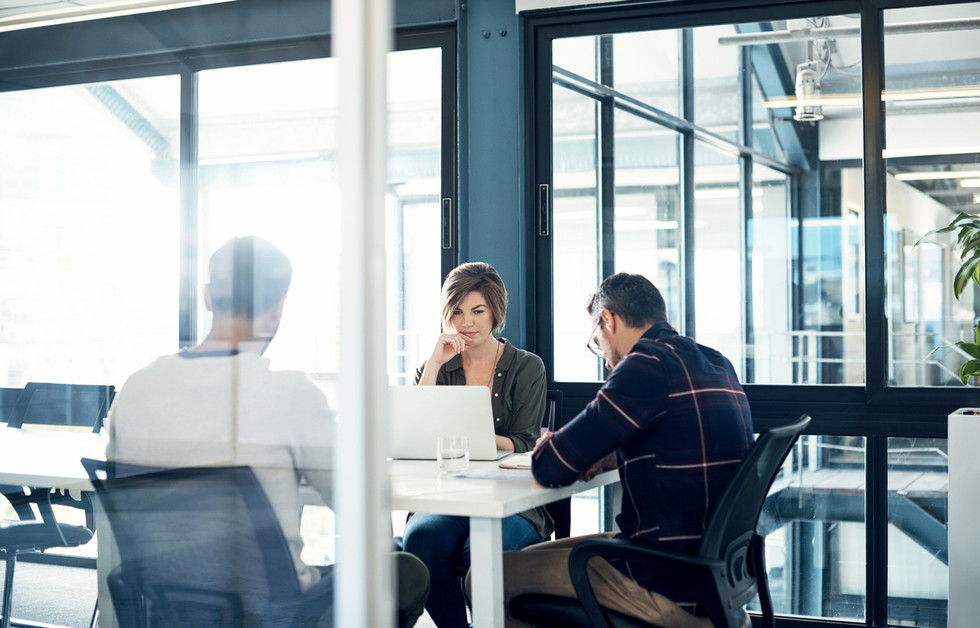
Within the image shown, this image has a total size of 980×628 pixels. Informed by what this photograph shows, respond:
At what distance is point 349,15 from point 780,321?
2793mm

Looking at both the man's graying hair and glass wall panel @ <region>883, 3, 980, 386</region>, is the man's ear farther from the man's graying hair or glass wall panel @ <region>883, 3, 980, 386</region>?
glass wall panel @ <region>883, 3, 980, 386</region>

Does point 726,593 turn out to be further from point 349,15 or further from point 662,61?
point 662,61

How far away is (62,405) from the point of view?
2.01m

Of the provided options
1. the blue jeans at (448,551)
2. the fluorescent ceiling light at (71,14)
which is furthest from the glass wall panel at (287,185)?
the blue jeans at (448,551)

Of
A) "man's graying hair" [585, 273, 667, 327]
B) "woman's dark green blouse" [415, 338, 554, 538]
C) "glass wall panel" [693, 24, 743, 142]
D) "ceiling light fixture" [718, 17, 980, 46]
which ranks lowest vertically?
"woman's dark green blouse" [415, 338, 554, 538]

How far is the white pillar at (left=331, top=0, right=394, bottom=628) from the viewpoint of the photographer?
4.77 feet

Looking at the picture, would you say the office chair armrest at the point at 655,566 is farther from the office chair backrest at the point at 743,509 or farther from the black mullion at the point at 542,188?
the black mullion at the point at 542,188

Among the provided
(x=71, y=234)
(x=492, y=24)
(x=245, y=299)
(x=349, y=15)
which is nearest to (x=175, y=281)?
(x=245, y=299)

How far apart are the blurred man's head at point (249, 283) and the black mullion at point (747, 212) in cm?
251

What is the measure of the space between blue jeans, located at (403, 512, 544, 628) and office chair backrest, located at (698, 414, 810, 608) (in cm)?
76

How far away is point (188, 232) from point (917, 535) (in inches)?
116

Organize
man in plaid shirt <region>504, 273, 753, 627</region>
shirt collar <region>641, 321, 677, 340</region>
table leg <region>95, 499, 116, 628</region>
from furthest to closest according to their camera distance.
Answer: shirt collar <region>641, 321, 677, 340</region>, man in plaid shirt <region>504, 273, 753, 627</region>, table leg <region>95, 499, 116, 628</region>

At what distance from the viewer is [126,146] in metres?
2.17

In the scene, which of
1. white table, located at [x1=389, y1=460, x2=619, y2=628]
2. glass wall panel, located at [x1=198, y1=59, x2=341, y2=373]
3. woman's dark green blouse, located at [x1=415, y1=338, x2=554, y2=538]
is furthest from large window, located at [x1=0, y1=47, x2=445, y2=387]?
woman's dark green blouse, located at [x1=415, y1=338, x2=554, y2=538]
